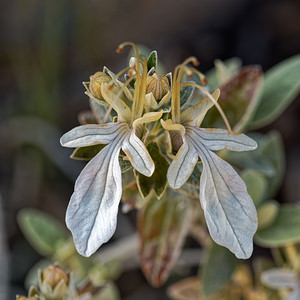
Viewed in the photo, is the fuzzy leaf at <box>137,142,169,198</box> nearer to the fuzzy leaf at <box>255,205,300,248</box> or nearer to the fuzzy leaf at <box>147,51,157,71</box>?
the fuzzy leaf at <box>147,51,157,71</box>

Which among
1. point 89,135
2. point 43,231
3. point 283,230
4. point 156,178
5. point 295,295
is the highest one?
point 89,135

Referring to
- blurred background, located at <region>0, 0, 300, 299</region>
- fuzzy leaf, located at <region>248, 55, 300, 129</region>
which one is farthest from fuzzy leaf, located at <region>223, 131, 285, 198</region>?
blurred background, located at <region>0, 0, 300, 299</region>

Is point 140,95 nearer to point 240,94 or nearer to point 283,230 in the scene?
point 240,94

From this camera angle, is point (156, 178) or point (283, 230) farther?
point (283, 230)

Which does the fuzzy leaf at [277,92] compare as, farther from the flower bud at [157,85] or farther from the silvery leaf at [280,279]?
the flower bud at [157,85]

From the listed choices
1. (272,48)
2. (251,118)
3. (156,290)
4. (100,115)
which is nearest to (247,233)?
(100,115)

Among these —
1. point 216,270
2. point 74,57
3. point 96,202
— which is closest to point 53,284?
point 96,202

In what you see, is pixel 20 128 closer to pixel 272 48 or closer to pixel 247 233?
pixel 272 48
